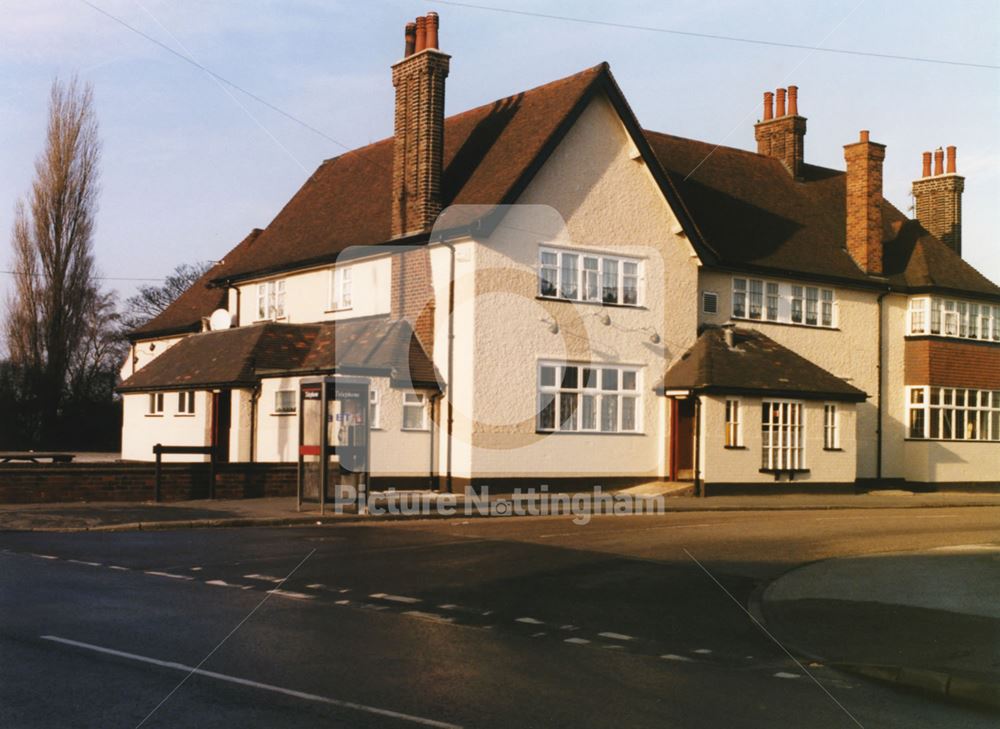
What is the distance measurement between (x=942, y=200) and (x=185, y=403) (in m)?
28.4

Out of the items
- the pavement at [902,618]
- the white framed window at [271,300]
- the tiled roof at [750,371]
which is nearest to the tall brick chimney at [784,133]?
the tiled roof at [750,371]

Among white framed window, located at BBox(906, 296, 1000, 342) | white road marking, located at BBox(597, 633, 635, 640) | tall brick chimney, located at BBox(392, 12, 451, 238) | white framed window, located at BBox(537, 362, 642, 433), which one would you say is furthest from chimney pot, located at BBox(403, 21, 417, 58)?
white road marking, located at BBox(597, 633, 635, 640)

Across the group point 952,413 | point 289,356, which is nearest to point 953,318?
point 952,413

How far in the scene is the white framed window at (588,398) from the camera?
2864 cm

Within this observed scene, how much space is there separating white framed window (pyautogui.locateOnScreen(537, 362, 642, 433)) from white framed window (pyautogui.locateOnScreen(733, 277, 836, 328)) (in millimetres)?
5254

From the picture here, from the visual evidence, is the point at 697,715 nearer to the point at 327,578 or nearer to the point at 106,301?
the point at 327,578

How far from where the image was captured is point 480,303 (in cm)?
2725

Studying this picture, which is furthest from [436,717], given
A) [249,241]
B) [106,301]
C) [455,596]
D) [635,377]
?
[106,301]

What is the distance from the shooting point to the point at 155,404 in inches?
1399

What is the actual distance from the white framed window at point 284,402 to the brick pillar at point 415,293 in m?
3.50

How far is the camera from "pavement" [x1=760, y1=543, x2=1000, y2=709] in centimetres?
848

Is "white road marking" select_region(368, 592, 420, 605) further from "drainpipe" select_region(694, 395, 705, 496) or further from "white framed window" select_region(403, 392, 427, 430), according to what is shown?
"drainpipe" select_region(694, 395, 705, 496)

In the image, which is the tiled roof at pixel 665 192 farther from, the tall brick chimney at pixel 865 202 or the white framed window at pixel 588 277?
the white framed window at pixel 588 277

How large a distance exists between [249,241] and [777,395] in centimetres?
2267
